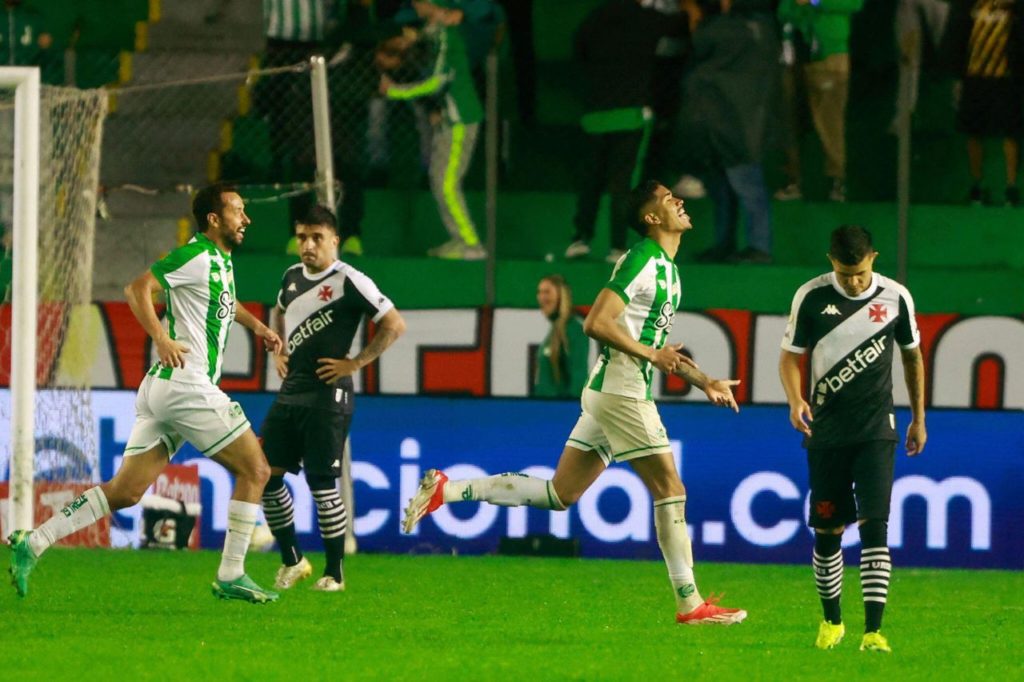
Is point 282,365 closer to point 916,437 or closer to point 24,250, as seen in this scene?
point 24,250

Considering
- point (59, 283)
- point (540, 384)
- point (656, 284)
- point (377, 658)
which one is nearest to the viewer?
point (377, 658)

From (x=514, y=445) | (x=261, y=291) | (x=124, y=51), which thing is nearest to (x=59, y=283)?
(x=261, y=291)

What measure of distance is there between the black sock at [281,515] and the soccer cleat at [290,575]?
31mm

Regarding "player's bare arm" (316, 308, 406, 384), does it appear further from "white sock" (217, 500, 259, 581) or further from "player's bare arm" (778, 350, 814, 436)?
"player's bare arm" (778, 350, 814, 436)

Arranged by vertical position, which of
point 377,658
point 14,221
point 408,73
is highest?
point 408,73

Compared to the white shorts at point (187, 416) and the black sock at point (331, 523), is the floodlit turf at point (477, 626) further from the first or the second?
the white shorts at point (187, 416)

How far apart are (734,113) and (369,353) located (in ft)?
16.9

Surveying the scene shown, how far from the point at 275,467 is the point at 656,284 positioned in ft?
8.79

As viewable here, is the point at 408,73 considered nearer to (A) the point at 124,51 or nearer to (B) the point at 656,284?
(A) the point at 124,51

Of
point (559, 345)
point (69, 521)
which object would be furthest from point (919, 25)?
point (69, 521)

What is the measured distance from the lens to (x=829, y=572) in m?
8.80

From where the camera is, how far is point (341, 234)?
15141mm

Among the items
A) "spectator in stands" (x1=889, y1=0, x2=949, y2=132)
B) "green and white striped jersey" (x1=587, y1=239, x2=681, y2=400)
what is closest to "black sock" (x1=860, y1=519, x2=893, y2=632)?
"green and white striped jersey" (x1=587, y1=239, x2=681, y2=400)

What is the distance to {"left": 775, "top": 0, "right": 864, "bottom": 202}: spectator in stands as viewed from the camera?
15312 mm
